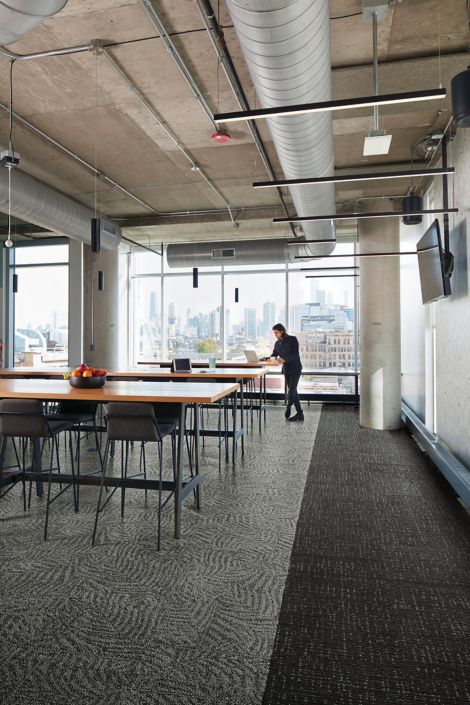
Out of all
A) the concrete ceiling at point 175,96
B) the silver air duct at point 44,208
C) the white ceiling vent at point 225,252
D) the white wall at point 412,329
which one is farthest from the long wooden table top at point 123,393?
the white ceiling vent at point 225,252

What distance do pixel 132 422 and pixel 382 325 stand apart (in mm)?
5107

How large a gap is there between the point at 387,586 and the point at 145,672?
1.40m

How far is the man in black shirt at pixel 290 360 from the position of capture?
8398mm

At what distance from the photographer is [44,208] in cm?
667

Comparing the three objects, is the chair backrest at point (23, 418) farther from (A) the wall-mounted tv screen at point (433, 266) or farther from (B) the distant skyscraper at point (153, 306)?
(B) the distant skyscraper at point (153, 306)

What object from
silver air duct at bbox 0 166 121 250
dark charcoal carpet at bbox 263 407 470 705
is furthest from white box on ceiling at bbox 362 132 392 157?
silver air duct at bbox 0 166 121 250

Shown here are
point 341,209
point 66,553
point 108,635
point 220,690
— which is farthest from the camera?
point 341,209

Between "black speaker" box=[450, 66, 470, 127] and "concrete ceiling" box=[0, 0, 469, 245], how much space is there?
37.0 inches

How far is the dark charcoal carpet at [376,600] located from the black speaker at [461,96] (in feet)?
8.96

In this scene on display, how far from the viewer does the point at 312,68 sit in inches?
113

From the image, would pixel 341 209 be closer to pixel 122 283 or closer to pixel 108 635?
pixel 122 283

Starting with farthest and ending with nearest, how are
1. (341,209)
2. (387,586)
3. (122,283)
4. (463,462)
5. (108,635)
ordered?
1. (122,283)
2. (341,209)
3. (463,462)
4. (387,586)
5. (108,635)

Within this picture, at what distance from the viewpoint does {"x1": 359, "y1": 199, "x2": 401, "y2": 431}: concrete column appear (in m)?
7.39

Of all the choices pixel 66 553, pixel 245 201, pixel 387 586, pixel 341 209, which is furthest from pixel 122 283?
pixel 387 586
